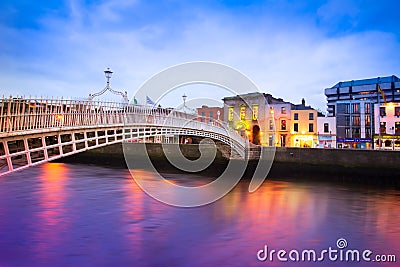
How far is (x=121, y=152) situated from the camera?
3372 cm

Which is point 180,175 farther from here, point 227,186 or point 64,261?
point 64,261

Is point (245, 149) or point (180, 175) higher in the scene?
point (245, 149)

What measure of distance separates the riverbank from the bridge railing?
1214cm

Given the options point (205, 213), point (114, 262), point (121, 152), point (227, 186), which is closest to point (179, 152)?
point (121, 152)

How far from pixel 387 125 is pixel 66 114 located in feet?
111

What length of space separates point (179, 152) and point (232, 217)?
1881 centimetres

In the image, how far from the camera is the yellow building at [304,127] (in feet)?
135

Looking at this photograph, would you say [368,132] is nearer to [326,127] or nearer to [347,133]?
[347,133]

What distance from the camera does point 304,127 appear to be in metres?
41.9

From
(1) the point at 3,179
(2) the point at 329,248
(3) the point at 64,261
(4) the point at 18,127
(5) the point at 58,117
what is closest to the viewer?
(3) the point at 64,261

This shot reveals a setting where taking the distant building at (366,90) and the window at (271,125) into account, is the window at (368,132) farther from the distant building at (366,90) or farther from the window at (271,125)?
the distant building at (366,90)

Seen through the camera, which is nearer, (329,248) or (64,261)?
(64,261)

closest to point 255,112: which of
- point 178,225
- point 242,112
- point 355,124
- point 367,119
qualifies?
point 242,112

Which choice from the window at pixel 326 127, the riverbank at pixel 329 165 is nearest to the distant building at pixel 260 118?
the window at pixel 326 127
